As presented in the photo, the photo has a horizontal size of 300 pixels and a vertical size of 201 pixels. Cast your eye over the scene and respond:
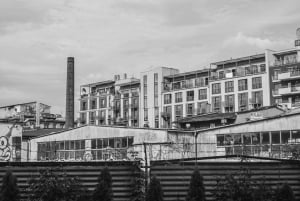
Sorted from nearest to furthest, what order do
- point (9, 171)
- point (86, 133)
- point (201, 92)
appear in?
1. point (9, 171)
2. point (86, 133)
3. point (201, 92)

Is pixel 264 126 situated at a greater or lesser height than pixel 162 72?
lesser

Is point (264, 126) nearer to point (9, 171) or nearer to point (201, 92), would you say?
point (9, 171)

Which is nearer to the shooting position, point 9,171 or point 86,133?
point 9,171

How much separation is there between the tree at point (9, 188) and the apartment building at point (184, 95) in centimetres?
9422

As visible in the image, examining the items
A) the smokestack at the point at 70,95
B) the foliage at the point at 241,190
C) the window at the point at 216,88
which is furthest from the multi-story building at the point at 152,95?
the foliage at the point at 241,190

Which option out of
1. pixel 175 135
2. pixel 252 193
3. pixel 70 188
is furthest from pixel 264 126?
pixel 70 188

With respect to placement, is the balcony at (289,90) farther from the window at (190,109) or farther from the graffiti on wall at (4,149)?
the graffiti on wall at (4,149)

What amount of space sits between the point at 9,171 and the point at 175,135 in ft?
89.6

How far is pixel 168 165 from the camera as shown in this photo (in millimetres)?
16547

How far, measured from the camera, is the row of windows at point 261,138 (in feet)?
118

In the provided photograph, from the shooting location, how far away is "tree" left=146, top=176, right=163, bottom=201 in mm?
15719

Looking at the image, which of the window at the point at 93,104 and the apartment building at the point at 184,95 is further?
the window at the point at 93,104

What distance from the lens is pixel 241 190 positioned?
16094 mm

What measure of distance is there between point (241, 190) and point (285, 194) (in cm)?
148
